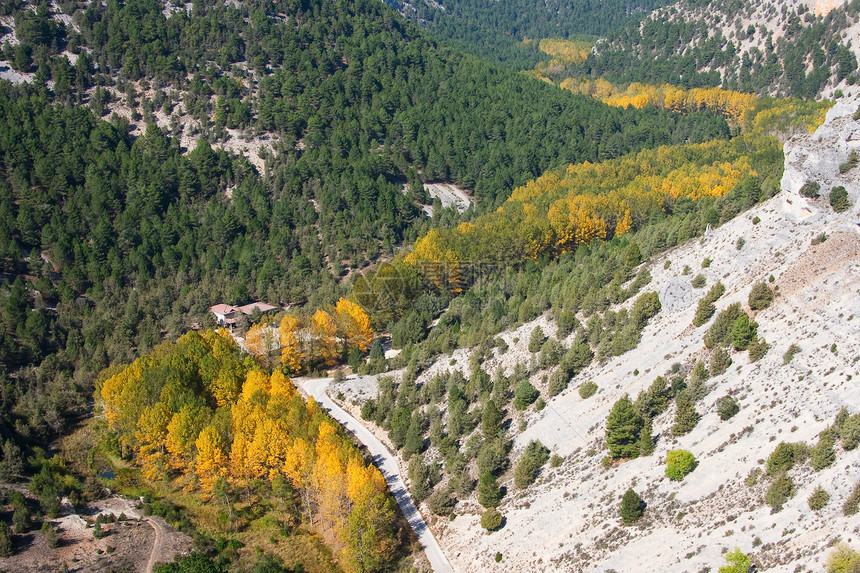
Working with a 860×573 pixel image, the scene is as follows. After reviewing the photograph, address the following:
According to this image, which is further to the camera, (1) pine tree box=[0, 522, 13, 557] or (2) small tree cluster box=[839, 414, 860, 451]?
(1) pine tree box=[0, 522, 13, 557]

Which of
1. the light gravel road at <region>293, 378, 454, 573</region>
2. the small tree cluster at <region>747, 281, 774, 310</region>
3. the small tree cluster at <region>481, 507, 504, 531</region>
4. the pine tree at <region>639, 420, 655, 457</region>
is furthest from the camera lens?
the small tree cluster at <region>747, 281, 774, 310</region>

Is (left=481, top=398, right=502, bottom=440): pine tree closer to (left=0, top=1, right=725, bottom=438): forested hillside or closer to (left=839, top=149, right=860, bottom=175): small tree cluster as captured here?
(left=839, top=149, right=860, bottom=175): small tree cluster

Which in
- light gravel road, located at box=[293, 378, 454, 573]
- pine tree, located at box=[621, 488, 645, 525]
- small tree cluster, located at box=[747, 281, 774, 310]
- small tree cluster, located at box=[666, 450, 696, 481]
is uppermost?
small tree cluster, located at box=[747, 281, 774, 310]

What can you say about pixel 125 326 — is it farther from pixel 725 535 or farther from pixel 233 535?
pixel 725 535

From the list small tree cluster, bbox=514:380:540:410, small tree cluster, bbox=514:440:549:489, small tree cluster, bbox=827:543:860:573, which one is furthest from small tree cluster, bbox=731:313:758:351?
small tree cluster, bbox=827:543:860:573

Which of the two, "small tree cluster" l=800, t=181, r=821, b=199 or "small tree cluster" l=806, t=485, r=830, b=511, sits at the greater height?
"small tree cluster" l=800, t=181, r=821, b=199

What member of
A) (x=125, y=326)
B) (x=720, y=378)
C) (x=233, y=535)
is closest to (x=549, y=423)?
(x=720, y=378)

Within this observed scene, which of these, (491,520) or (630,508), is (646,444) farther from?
(491,520)
